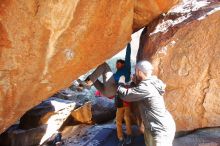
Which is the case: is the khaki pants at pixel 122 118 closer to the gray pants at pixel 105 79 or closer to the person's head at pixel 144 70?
the gray pants at pixel 105 79

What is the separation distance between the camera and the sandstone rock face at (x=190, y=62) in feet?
18.0

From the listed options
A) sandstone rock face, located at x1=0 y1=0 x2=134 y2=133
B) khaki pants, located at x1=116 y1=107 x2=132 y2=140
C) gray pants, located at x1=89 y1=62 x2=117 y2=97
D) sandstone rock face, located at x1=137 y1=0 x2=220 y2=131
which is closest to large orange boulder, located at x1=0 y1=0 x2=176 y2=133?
sandstone rock face, located at x1=0 y1=0 x2=134 y2=133

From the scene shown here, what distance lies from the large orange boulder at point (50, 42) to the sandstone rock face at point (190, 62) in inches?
30.6

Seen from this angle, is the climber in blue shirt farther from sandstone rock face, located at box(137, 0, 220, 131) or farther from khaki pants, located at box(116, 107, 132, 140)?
sandstone rock face, located at box(137, 0, 220, 131)

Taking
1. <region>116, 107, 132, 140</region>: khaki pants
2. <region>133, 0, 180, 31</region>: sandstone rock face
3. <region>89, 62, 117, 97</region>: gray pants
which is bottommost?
<region>116, 107, 132, 140</region>: khaki pants

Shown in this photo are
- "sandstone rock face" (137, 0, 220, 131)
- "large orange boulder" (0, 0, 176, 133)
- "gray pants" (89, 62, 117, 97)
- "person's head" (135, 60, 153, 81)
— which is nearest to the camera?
"large orange boulder" (0, 0, 176, 133)

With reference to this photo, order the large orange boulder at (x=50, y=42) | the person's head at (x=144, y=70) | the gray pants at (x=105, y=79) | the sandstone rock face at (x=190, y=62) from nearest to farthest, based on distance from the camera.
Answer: the large orange boulder at (x=50, y=42), the person's head at (x=144, y=70), the sandstone rock face at (x=190, y=62), the gray pants at (x=105, y=79)

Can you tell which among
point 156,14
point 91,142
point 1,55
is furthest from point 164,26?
point 1,55

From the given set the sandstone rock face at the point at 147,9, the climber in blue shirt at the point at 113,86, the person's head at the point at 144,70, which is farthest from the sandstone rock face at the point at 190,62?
the person's head at the point at 144,70

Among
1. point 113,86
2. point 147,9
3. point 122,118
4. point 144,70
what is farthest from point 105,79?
point 147,9

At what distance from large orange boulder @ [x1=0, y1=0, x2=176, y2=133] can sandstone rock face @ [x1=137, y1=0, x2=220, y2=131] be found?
2.55 ft

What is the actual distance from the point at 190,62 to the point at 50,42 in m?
2.41

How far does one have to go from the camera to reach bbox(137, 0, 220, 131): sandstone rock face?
5488 millimetres

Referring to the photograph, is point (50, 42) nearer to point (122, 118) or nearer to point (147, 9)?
point (147, 9)
